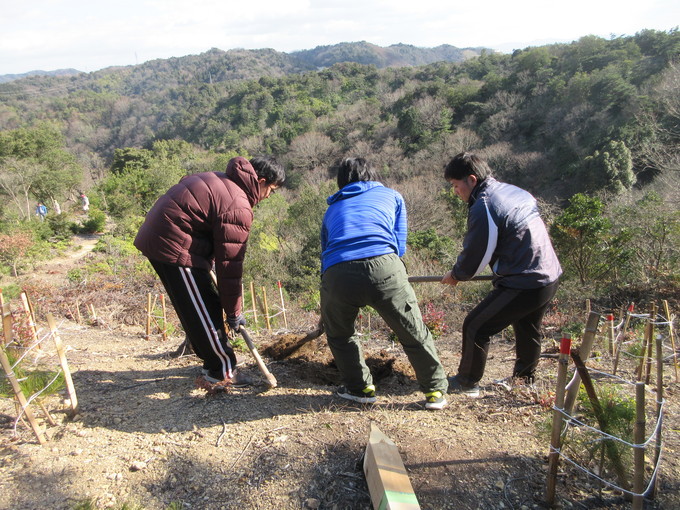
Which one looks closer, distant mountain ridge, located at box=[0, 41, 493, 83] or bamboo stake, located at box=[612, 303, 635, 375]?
bamboo stake, located at box=[612, 303, 635, 375]

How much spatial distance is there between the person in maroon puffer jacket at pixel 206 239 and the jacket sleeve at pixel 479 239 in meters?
1.21

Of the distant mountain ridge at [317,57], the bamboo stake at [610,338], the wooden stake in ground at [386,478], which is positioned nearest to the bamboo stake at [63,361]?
the wooden stake in ground at [386,478]

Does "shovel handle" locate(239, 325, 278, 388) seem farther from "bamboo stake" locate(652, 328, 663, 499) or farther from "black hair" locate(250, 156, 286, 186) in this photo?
"bamboo stake" locate(652, 328, 663, 499)

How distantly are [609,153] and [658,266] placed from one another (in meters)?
16.0

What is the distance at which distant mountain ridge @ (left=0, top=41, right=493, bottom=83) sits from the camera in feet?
332

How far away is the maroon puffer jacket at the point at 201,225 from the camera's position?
8.18 ft

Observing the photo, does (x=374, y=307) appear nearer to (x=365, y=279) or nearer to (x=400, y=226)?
(x=365, y=279)

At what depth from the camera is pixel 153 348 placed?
4.10 metres

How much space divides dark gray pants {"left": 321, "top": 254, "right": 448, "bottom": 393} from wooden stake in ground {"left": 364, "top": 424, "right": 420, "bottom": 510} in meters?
0.60

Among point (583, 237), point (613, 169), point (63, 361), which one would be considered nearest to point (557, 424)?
point (63, 361)

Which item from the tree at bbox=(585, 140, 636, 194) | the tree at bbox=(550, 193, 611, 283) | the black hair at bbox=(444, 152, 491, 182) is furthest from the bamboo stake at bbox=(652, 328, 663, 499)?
the tree at bbox=(585, 140, 636, 194)

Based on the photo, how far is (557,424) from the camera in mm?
1840


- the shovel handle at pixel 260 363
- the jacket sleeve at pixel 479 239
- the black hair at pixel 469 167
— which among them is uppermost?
the black hair at pixel 469 167

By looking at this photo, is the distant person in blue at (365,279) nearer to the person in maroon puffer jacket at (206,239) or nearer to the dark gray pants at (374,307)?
the dark gray pants at (374,307)
